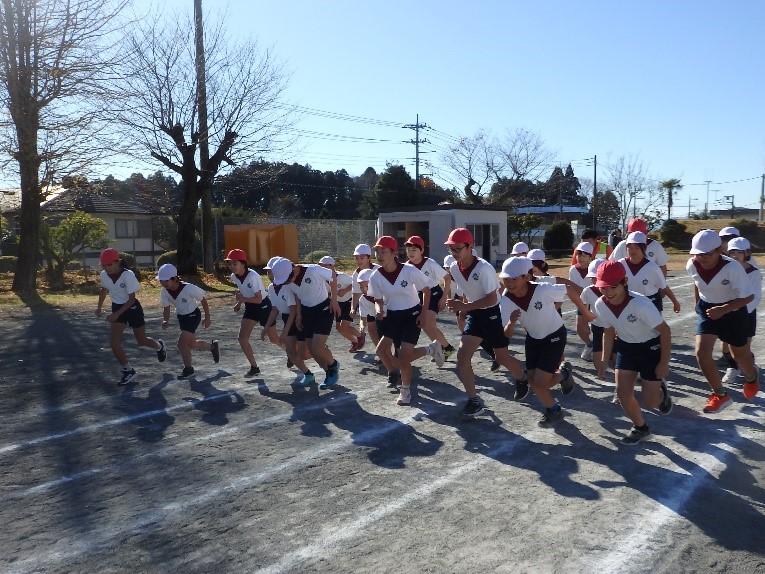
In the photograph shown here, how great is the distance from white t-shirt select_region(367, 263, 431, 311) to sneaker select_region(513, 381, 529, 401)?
137cm

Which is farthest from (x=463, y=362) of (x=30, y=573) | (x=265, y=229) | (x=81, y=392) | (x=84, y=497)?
(x=265, y=229)

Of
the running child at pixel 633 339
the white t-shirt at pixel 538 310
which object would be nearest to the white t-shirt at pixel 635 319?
the running child at pixel 633 339

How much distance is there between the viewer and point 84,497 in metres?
4.89

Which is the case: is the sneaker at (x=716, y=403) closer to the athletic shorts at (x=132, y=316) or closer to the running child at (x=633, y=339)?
the running child at (x=633, y=339)

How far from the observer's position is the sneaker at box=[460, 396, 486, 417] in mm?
6684

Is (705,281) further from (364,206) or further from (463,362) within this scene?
(364,206)

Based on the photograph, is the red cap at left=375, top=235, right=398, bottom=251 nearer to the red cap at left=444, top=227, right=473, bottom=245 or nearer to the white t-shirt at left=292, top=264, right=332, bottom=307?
the red cap at left=444, top=227, right=473, bottom=245

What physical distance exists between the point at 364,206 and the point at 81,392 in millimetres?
52302

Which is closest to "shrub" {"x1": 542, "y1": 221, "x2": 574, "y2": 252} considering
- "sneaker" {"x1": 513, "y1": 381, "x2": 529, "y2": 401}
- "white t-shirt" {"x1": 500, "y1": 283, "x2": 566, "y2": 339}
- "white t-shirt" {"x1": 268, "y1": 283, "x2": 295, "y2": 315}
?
"white t-shirt" {"x1": 268, "y1": 283, "x2": 295, "y2": 315}

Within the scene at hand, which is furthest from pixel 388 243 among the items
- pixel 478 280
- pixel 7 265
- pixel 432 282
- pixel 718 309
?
pixel 7 265

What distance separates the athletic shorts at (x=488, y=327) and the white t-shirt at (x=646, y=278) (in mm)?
2080

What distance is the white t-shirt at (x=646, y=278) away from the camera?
809 cm

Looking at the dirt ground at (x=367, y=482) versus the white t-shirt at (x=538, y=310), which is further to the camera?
the white t-shirt at (x=538, y=310)

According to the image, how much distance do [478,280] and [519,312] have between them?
733 mm
